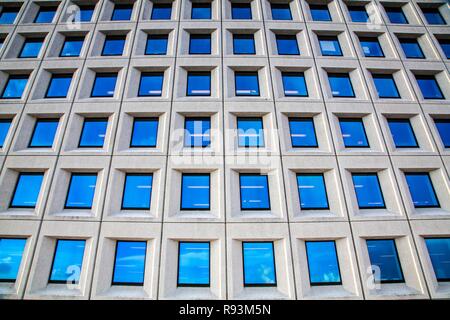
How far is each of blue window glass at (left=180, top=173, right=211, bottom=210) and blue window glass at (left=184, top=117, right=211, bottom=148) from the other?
1.53 metres

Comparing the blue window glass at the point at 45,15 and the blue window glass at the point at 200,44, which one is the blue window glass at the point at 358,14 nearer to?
the blue window glass at the point at 200,44

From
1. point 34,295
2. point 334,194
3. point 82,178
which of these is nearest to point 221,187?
point 334,194

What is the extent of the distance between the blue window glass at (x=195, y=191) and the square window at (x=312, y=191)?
4131 mm

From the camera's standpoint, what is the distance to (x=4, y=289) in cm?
919

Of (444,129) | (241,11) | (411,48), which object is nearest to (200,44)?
(241,11)

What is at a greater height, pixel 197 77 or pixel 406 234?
pixel 197 77

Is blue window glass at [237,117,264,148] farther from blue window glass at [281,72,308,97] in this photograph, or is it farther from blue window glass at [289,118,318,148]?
blue window glass at [281,72,308,97]

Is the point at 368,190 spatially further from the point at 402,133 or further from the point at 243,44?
the point at 243,44

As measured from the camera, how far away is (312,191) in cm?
1102

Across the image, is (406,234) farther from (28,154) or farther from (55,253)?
(28,154)

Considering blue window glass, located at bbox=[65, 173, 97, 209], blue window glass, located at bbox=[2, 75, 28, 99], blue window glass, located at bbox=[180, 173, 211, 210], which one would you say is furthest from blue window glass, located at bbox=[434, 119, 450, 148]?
blue window glass, located at bbox=[2, 75, 28, 99]

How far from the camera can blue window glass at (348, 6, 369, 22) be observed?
1574cm

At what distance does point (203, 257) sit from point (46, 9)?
1856 centimetres

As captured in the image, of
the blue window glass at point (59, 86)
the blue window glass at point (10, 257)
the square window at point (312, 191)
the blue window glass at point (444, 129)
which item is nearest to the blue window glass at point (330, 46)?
the blue window glass at point (444, 129)
